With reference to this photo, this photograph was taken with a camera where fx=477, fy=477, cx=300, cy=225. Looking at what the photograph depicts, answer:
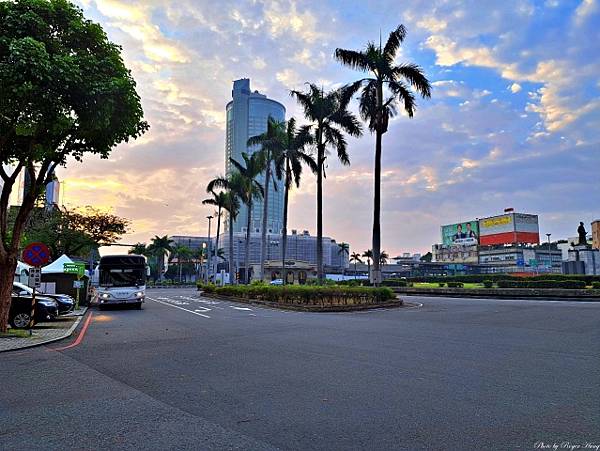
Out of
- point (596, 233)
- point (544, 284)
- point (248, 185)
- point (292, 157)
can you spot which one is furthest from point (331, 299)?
point (596, 233)

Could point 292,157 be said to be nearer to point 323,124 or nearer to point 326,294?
point 323,124

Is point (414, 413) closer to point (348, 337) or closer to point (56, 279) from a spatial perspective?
point (348, 337)

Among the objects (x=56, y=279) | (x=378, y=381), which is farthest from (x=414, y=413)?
(x=56, y=279)

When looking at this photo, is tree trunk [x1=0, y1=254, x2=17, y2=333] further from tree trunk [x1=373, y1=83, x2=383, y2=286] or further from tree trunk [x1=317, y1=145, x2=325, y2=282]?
tree trunk [x1=317, y1=145, x2=325, y2=282]

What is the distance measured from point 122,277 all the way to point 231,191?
21259mm

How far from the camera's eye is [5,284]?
13812 mm

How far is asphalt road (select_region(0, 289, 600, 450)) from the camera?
5.00m

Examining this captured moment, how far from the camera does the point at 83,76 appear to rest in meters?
11.9

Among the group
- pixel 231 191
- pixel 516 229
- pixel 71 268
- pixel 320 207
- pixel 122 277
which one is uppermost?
pixel 516 229

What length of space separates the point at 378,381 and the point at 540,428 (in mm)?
2769

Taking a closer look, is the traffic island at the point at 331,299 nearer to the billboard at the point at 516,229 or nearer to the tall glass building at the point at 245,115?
the tall glass building at the point at 245,115

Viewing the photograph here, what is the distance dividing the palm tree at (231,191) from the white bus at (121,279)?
19.5 metres

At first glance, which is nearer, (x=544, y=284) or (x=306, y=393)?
(x=306, y=393)

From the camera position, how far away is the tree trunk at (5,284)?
45.1 feet
